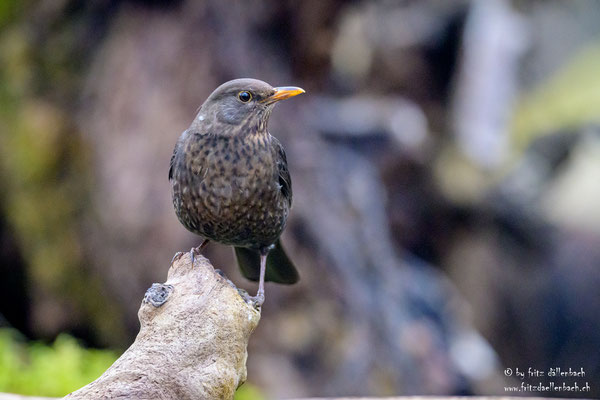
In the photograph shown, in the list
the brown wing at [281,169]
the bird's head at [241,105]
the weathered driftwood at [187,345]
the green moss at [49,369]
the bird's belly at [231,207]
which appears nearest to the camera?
the weathered driftwood at [187,345]

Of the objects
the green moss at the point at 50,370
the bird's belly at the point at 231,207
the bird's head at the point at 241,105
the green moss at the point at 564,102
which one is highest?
the bird's head at the point at 241,105

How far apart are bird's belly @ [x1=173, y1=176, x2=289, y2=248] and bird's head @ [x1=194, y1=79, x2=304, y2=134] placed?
0.93ft

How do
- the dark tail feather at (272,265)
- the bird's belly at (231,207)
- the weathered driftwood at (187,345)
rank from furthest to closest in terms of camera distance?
the dark tail feather at (272,265) → the bird's belly at (231,207) → the weathered driftwood at (187,345)

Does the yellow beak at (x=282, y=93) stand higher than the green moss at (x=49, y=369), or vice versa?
the yellow beak at (x=282, y=93)

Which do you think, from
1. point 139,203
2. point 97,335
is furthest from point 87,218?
point 97,335

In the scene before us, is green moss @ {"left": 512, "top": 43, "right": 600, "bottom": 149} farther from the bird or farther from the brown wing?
the bird

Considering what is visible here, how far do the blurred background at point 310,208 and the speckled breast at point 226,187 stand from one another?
125 inches

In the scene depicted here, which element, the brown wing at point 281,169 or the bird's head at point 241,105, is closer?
the bird's head at point 241,105

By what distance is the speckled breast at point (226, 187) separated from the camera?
3316mm

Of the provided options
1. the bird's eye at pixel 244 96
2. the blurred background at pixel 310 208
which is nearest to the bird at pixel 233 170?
the bird's eye at pixel 244 96

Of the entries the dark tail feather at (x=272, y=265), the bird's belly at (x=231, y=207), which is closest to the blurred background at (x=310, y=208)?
the dark tail feather at (x=272, y=265)

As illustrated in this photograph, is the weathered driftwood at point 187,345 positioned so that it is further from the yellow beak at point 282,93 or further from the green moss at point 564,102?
the green moss at point 564,102

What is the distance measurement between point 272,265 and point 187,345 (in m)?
1.25

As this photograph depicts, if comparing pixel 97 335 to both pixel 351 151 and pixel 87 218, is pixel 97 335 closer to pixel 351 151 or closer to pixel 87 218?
pixel 87 218
